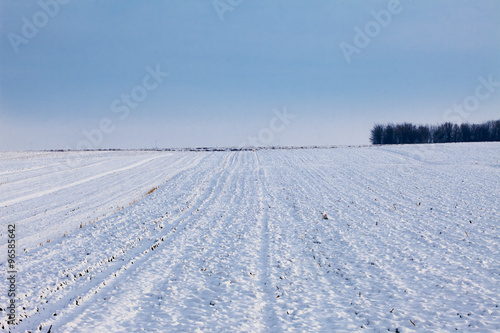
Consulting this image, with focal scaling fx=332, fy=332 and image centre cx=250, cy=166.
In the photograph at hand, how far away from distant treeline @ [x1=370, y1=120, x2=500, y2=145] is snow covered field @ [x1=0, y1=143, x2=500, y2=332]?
320 ft

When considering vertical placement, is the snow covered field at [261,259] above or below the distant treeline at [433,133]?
below

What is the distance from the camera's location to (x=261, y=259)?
1205 cm

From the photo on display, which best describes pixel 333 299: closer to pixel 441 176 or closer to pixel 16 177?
pixel 441 176

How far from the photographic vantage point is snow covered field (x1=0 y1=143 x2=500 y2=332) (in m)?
7.88

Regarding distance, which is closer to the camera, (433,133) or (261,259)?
(261,259)

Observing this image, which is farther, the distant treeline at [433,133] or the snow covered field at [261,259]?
the distant treeline at [433,133]


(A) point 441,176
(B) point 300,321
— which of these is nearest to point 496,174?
(A) point 441,176

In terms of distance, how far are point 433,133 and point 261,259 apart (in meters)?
130

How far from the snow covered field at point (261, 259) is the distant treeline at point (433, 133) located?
97.5m

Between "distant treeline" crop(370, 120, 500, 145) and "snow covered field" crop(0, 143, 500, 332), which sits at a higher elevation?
"distant treeline" crop(370, 120, 500, 145)

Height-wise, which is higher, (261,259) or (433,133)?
(433,133)

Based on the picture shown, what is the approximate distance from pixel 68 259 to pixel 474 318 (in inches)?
516

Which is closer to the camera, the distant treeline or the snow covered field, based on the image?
the snow covered field

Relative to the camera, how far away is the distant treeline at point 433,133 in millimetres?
110469
